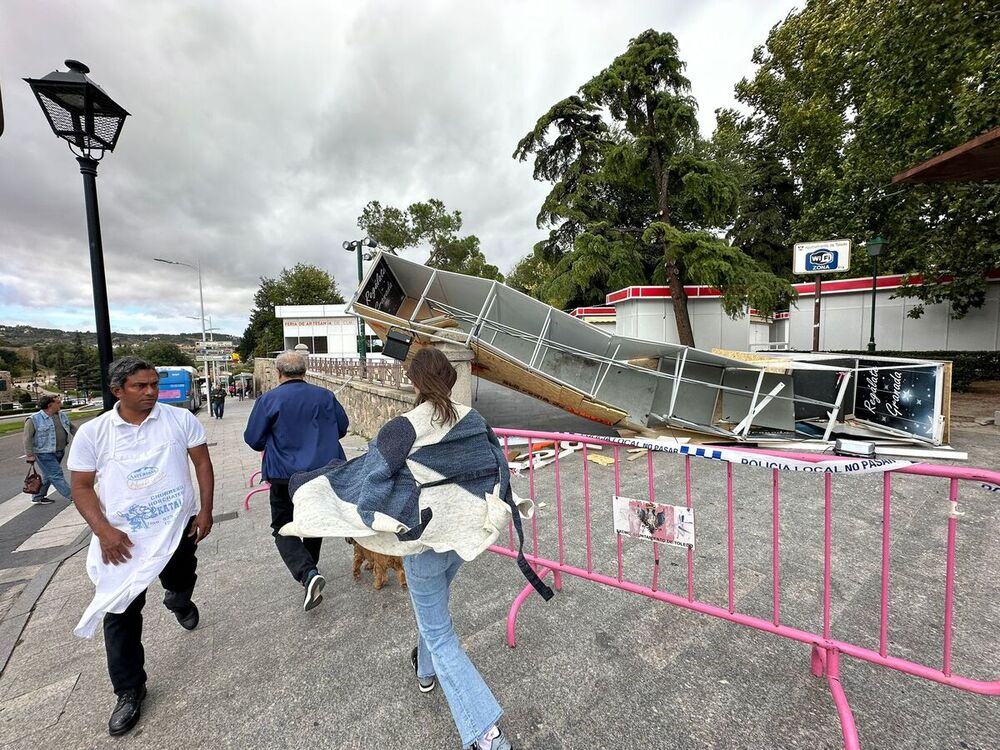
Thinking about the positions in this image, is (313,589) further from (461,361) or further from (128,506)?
(461,361)

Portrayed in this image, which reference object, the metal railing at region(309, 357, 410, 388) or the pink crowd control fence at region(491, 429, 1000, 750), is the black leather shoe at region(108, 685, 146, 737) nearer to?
the pink crowd control fence at region(491, 429, 1000, 750)

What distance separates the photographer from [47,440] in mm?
6656

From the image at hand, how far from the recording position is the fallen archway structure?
6949mm

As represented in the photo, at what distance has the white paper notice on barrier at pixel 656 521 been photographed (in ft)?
7.53

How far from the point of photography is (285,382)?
3.11 metres

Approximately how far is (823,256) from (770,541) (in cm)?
1300

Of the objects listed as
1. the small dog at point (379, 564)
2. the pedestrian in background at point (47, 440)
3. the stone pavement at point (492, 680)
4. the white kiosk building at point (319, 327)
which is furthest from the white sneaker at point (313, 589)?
the white kiosk building at point (319, 327)

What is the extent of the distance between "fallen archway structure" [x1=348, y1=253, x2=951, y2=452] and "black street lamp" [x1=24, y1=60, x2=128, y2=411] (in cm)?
340

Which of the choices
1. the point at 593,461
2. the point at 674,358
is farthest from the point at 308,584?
the point at 674,358

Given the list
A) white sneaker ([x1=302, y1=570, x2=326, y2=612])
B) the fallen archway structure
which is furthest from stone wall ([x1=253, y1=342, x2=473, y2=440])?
white sneaker ([x1=302, y1=570, x2=326, y2=612])

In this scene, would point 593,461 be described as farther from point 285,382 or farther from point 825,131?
point 825,131

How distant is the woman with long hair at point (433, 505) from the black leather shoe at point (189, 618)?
185 centimetres

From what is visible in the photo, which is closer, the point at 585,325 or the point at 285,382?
the point at 285,382

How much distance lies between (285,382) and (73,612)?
2.42 m
